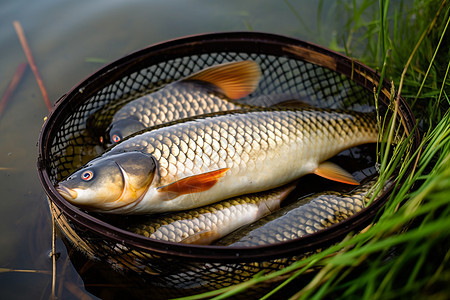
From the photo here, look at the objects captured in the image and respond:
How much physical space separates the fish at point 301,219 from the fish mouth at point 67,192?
63cm

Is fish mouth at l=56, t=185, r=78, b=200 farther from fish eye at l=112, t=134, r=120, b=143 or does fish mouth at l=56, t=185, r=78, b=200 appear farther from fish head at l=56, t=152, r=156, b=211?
fish eye at l=112, t=134, r=120, b=143

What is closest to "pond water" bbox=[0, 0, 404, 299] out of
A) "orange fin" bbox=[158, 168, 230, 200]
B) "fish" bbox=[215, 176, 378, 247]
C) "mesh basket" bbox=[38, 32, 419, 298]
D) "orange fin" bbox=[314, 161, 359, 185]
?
"mesh basket" bbox=[38, 32, 419, 298]

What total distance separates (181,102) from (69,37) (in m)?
1.50

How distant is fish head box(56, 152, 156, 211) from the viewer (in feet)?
5.81

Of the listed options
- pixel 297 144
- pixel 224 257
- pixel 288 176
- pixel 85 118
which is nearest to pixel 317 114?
pixel 297 144

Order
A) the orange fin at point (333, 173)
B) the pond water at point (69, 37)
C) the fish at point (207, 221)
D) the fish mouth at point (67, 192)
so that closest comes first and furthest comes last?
the fish mouth at point (67, 192) < the fish at point (207, 221) < the orange fin at point (333, 173) < the pond water at point (69, 37)

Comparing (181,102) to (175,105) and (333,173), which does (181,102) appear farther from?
(333,173)

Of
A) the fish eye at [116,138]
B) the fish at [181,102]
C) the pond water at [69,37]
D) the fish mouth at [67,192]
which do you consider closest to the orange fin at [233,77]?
the fish at [181,102]

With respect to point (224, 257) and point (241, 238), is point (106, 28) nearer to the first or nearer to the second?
point (241, 238)

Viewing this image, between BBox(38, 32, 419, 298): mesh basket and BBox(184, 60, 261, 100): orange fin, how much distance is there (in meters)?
0.09

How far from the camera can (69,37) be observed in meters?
3.38

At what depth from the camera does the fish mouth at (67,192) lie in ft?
5.70

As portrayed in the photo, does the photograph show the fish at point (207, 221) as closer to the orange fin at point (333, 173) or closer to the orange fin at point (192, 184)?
the orange fin at point (192, 184)

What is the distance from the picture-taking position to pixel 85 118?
2.48 metres
